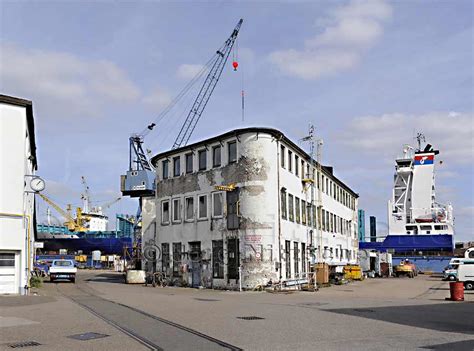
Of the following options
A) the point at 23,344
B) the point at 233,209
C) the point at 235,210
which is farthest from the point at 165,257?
the point at 23,344

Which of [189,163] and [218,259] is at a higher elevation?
[189,163]

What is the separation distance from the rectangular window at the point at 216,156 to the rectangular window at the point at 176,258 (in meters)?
6.99

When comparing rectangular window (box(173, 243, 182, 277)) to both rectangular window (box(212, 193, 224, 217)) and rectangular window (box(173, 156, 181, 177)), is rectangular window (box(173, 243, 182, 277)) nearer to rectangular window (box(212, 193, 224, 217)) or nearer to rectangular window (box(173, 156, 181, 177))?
rectangular window (box(212, 193, 224, 217))

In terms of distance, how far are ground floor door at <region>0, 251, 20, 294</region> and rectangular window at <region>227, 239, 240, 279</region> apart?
13.9 m

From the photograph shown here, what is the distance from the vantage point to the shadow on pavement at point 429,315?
53.9 feet

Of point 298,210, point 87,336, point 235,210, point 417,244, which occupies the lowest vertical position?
point 87,336

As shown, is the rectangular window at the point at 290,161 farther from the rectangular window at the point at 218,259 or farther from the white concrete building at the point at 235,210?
the rectangular window at the point at 218,259

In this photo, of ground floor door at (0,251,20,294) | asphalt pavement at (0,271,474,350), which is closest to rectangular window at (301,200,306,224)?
asphalt pavement at (0,271,474,350)

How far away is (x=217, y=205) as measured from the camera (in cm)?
3906

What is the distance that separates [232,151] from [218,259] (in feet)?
24.0

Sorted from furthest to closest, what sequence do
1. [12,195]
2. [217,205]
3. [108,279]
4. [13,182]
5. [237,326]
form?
1. [108,279]
2. [217,205]
3. [13,182]
4. [12,195]
5. [237,326]

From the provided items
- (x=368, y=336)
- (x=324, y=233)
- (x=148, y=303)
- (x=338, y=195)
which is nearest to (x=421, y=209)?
(x=338, y=195)

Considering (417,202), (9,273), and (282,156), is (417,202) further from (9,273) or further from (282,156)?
(9,273)

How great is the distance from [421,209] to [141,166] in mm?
43822
